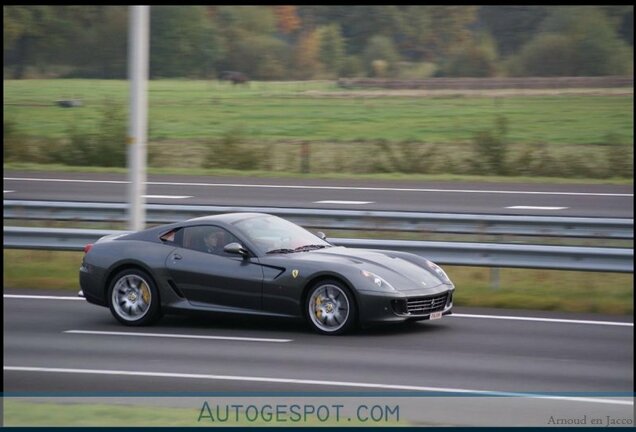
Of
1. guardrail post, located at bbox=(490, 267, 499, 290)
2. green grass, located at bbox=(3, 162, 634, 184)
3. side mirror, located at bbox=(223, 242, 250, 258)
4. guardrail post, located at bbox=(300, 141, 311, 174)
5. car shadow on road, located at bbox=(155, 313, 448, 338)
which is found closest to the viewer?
car shadow on road, located at bbox=(155, 313, 448, 338)

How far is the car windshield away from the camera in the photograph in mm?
11500

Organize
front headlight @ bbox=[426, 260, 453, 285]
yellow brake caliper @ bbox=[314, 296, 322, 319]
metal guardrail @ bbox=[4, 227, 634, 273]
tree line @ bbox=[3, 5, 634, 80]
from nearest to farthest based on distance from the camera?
yellow brake caliper @ bbox=[314, 296, 322, 319] → front headlight @ bbox=[426, 260, 453, 285] → metal guardrail @ bbox=[4, 227, 634, 273] → tree line @ bbox=[3, 5, 634, 80]

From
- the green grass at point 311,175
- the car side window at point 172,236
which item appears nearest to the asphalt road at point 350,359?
the car side window at point 172,236

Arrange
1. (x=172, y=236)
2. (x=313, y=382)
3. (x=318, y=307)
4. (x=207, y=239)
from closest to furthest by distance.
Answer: (x=313, y=382) → (x=318, y=307) → (x=207, y=239) → (x=172, y=236)

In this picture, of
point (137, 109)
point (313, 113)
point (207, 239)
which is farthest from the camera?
point (313, 113)

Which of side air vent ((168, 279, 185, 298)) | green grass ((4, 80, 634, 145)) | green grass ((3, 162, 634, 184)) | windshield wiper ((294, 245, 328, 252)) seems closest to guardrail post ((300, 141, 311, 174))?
green grass ((3, 162, 634, 184))

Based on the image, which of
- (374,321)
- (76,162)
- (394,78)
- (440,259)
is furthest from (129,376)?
(394,78)

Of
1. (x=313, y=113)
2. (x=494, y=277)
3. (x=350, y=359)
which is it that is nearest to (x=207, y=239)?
(x=350, y=359)

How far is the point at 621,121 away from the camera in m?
33.5

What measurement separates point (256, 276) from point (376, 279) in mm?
1317

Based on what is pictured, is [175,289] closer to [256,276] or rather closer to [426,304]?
[256,276]

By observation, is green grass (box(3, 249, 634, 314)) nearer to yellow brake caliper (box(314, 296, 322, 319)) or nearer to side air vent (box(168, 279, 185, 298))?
yellow brake caliper (box(314, 296, 322, 319))

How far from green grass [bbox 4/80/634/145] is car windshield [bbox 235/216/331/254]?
20.6 meters

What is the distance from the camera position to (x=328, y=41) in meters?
42.2
